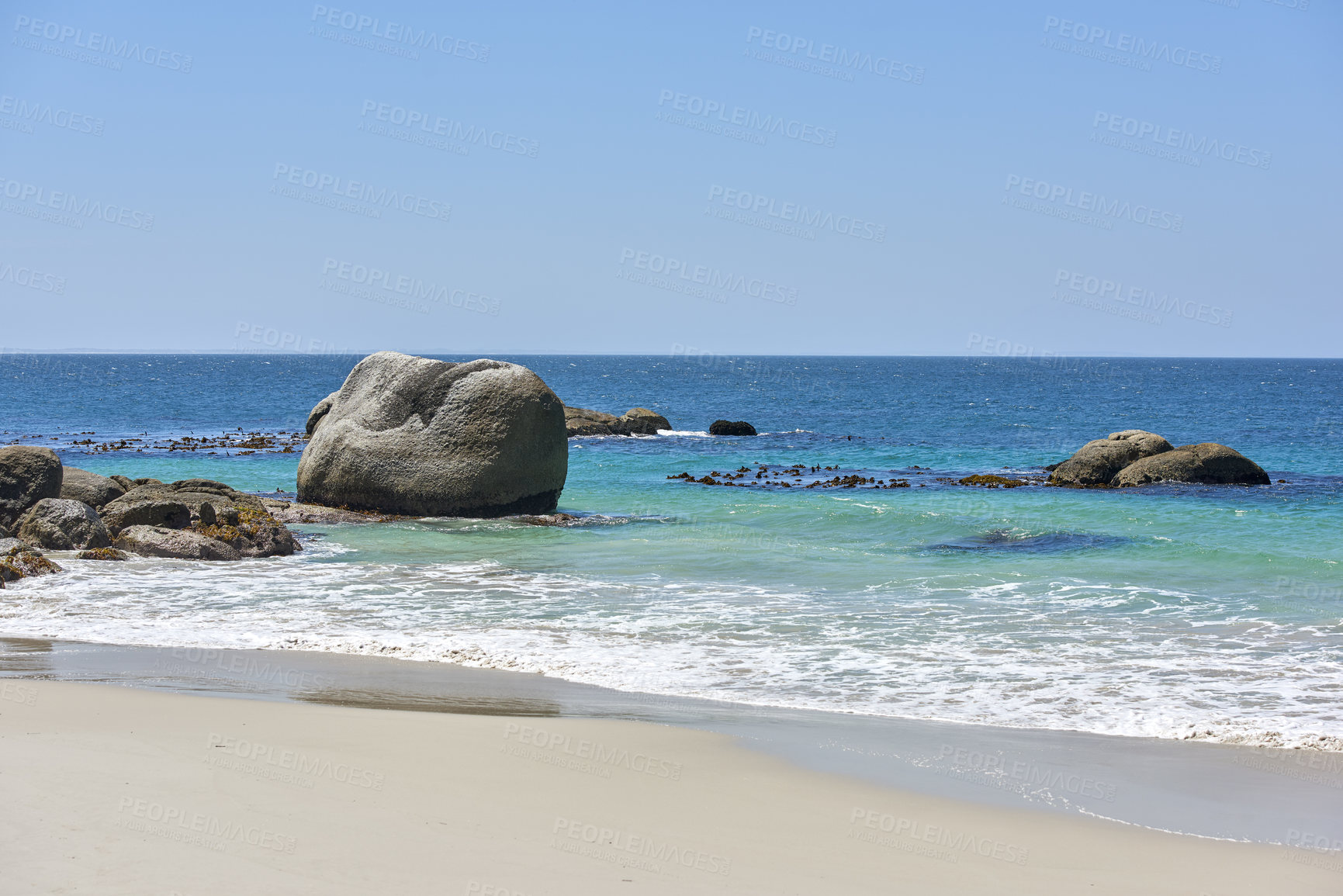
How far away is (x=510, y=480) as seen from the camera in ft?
64.6

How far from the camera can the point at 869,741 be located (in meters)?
7.64

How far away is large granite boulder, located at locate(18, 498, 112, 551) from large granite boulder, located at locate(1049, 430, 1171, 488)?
22.1 metres

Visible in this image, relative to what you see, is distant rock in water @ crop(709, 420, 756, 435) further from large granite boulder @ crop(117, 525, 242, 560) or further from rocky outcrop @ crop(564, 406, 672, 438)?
large granite boulder @ crop(117, 525, 242, 560)

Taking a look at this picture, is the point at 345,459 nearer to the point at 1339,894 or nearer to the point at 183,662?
the point at 183,662

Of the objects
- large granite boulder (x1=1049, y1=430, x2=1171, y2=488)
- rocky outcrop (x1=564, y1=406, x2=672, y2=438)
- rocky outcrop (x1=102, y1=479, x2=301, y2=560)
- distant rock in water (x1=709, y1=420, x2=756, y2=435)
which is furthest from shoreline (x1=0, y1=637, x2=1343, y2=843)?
distant rock in water (x1=709, y1=420, x2=756, y2=435)

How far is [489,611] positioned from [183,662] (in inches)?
140

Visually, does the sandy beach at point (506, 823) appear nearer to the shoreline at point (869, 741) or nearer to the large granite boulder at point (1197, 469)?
the shoreline at point (869, 741)

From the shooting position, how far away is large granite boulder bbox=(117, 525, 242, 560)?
14930 mm

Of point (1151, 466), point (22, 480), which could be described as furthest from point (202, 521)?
point (1151, 466)

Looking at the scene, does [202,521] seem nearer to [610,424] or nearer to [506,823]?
[506,823]

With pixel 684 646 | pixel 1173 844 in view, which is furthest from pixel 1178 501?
pixel 1173 844

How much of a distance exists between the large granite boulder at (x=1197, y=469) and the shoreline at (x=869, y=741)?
20.8 metres

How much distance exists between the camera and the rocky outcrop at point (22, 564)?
42.2 ft

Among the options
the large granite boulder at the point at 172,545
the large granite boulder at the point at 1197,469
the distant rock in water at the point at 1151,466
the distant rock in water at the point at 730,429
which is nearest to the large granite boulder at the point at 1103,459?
the distant rock in water at the point at 1151,466
